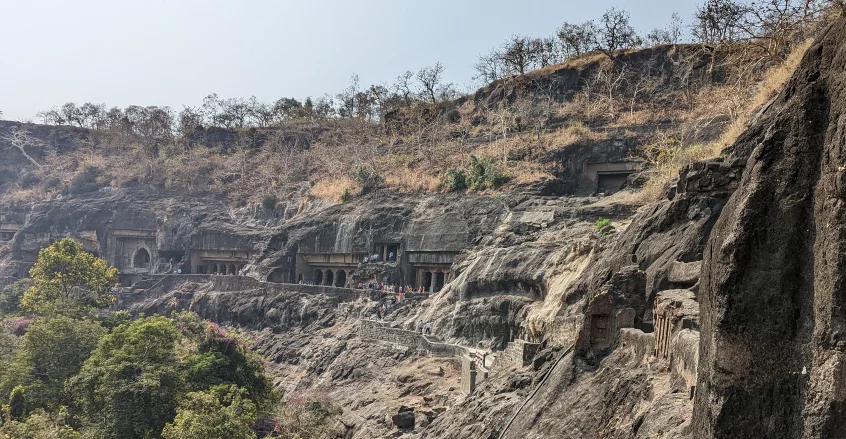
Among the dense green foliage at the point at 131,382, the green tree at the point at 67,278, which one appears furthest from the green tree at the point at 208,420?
the green tree at the point at 67,278

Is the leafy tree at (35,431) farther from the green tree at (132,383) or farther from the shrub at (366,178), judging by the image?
the shrub at (366,178)

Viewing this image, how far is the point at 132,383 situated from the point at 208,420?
548 cm

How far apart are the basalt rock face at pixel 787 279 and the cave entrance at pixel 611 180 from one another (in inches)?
1444

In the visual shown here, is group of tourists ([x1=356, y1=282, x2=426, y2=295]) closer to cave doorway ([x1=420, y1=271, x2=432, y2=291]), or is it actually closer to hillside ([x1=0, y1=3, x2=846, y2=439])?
hillside ([x1=0, y1=3, x2=846, y2=439])

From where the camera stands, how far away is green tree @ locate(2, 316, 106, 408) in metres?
32.1

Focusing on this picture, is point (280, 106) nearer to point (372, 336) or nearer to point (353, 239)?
point (353, 239)

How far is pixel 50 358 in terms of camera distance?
33.9 meters

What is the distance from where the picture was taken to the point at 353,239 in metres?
46.8

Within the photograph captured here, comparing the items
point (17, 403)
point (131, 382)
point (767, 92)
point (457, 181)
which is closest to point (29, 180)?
point (457, 181)

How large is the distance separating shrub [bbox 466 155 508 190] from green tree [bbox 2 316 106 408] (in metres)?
21.4

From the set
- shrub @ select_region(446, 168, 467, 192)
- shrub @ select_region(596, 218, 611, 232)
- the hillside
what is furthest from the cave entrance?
shrub @ select_region(596, 218, 611, 232)

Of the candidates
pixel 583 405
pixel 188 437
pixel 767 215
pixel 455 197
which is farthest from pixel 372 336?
pixel 767 215

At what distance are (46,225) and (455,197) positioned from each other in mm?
37847

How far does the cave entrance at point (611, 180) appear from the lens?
4362 cm
